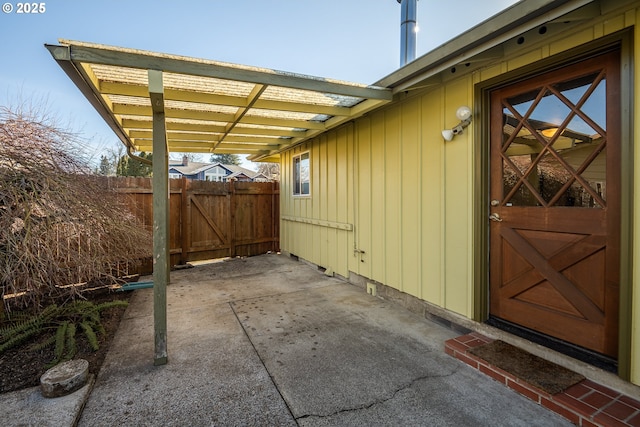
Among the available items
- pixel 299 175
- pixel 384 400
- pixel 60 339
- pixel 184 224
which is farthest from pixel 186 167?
pixel 384 400

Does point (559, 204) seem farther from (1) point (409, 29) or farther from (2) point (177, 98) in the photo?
(1) point (409, 29)

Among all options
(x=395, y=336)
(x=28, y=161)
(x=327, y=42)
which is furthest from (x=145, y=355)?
(x=327, y=42)

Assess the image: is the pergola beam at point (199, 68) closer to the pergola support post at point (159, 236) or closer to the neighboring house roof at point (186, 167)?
the pergola support post at point (159, 236)

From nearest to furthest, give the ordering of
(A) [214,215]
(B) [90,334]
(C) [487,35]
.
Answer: (C) [487,35] → (B) [90,334] → (A) [214,215]

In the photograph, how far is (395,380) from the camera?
2246mm

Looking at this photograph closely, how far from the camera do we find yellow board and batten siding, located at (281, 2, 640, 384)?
230 cm

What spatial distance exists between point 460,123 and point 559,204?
113 cm

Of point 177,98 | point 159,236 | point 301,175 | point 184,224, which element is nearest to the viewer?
point 159,236

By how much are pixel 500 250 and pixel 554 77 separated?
1481 mm

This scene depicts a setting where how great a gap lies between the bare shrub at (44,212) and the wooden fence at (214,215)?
7.88ft

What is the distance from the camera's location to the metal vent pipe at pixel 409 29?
5.11 metres

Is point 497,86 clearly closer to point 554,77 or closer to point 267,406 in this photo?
point 554,77

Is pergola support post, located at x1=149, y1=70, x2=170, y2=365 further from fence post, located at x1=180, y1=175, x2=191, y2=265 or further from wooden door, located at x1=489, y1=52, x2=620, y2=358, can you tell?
fence post, located at x1=180, y1=175, x2=191, y2=265

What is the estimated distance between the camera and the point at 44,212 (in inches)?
102
